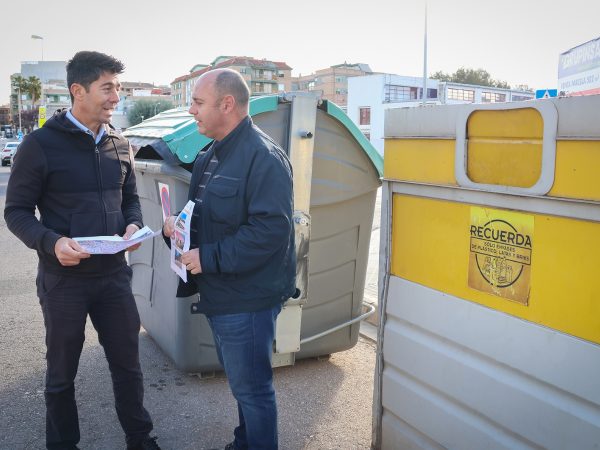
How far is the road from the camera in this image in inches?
125

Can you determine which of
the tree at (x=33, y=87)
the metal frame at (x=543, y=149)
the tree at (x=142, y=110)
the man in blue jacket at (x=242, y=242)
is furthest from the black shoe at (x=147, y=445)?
the tree at (x=33, y=87)

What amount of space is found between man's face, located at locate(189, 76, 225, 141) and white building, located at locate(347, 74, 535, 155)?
51501mm

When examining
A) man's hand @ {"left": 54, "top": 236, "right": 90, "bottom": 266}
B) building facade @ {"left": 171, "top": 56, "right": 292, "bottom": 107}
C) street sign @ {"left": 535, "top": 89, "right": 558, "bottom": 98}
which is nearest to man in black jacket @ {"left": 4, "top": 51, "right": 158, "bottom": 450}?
man's hand @ {"left": 54, "top": 236, "right": 90, "bottom": 266}

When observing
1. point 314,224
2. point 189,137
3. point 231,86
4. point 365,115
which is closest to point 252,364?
point 231,86

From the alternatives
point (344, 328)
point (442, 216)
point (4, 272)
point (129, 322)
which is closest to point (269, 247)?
point (442, 216)

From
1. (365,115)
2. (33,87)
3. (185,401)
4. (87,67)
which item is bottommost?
(185,401)

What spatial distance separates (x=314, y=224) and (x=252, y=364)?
1519 mm

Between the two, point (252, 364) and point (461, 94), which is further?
point (461, 94)

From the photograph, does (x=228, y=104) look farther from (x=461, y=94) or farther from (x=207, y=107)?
(x=461, y=94)

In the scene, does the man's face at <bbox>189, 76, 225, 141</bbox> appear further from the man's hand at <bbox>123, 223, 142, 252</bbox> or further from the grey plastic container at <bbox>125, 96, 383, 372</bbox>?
the grey plastic container at <bbox>125, 96, 383, 372</bbox>

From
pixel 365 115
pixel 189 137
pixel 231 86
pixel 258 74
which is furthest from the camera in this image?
pixel 258 74

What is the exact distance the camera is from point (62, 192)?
8.63 ft

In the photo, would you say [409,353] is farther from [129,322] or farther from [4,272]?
[4,272]

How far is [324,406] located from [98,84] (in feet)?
7.37
